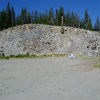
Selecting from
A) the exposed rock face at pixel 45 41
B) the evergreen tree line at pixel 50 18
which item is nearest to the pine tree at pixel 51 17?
the evergreen tree line at pixel 50 18

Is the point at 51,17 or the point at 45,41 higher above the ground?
the point at 51,17

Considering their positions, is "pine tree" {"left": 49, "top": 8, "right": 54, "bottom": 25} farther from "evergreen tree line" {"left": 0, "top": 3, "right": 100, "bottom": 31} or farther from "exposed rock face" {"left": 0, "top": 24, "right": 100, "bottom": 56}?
"exposed rock face" {"left": 0, "top": 24, "right": 100, "bottom": 56}

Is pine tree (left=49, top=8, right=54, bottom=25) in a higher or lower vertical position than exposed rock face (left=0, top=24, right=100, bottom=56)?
higher

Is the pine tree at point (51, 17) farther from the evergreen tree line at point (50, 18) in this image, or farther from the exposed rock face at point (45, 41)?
the exposed rock face at point (45, 41)

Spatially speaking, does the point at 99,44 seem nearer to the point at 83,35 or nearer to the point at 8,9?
the point at 83,35

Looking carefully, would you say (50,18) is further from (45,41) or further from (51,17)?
(45,41)

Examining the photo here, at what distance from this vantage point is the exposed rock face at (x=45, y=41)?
67.9 metres

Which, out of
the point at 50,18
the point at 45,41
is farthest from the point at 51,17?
the point at 45,41

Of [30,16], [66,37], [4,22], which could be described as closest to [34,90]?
[66,37]

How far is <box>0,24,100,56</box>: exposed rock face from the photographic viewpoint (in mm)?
67938

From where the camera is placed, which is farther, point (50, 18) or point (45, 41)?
point (50, 18)

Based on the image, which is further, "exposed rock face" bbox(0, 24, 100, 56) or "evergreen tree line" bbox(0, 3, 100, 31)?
"evergreen tree line" bbox(0, 3, 100, 31)

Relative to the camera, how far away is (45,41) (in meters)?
70.1

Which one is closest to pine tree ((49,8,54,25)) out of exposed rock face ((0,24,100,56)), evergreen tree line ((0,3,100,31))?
evergreen tree line ((0,3,100,31))
